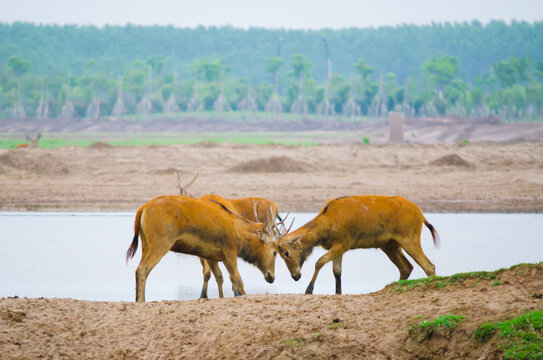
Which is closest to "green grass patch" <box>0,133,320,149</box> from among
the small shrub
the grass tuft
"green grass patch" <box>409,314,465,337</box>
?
the grass tuft

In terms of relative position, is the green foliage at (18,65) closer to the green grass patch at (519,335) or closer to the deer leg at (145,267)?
the deer leg at (145,267)

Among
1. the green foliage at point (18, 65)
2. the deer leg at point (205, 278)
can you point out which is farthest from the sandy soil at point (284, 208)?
the green foliage at point (18, 65)

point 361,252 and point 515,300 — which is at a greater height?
point 515,300

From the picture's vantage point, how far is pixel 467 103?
105938 mm

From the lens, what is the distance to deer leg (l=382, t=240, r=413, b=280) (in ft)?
34.9

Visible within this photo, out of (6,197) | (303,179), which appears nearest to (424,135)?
(303,179)

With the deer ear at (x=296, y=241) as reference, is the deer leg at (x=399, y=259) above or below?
below

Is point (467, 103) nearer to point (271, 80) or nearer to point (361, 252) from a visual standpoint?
point (271, 80)

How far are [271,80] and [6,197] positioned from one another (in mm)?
136800

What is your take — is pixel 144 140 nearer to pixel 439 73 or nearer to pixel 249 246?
pixel 249 246

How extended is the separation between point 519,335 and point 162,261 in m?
9.04

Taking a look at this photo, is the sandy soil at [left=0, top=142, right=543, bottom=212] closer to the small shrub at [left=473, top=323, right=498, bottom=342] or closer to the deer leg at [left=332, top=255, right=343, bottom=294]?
the deer leg at [left=332, top=255, right=343, bottom=294]

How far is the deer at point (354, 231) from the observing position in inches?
402

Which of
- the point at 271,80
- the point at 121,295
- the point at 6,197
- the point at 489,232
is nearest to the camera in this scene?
the point at 121,295
